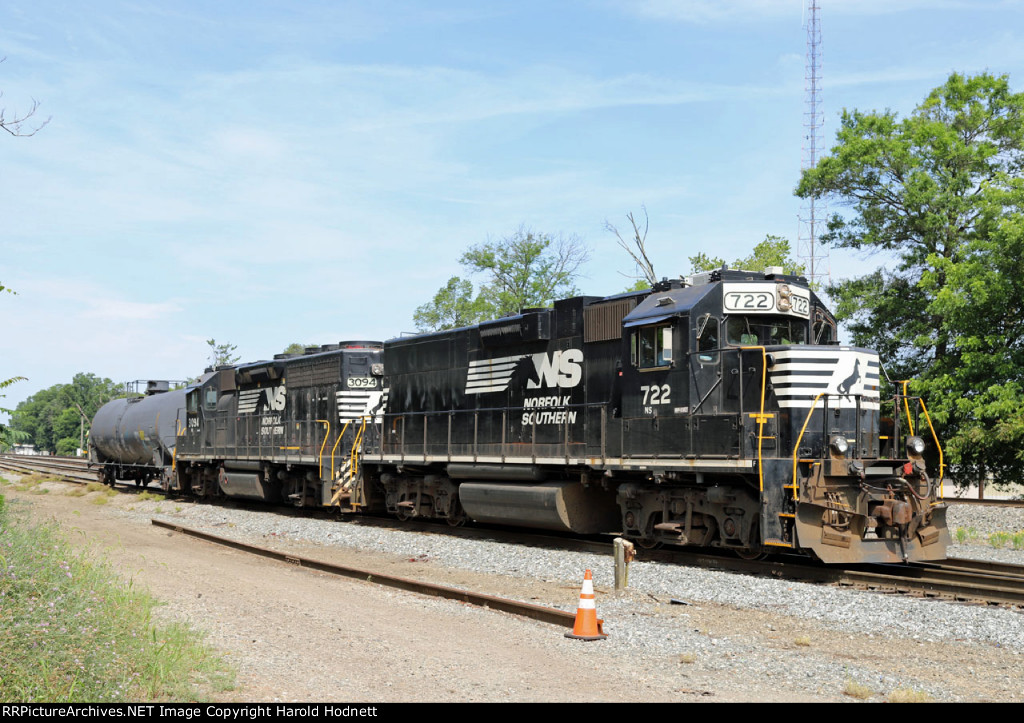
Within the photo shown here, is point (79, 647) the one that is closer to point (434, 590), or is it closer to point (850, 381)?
point (434, 590)

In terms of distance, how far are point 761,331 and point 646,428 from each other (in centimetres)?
217

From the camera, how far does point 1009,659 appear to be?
7859 millimetres

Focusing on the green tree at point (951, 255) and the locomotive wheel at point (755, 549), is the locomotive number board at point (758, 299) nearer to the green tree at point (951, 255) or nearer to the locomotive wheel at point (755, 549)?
the locomotive wheel at point (755, 549)

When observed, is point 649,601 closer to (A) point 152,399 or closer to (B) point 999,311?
(B) point 999,311

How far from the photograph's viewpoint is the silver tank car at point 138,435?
31.9 m

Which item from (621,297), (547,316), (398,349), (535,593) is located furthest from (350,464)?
(535,593)

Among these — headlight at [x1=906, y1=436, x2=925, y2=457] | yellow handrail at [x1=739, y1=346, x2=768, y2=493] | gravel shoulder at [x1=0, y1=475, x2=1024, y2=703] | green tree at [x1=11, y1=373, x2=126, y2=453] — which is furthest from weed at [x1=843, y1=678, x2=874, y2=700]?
green tree at [x1=11, y1=373, x2=126, y2=453]

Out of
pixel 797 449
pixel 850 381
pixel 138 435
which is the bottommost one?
pixel 138 435

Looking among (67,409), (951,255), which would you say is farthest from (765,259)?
(67,409)

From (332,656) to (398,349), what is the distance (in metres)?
13.5

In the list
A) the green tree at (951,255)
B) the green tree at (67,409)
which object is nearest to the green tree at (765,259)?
the green tree at (951,255)

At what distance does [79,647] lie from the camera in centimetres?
625

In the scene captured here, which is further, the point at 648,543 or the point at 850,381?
the point at 648,543

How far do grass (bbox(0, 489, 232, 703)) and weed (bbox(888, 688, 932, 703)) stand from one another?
4.62 m
